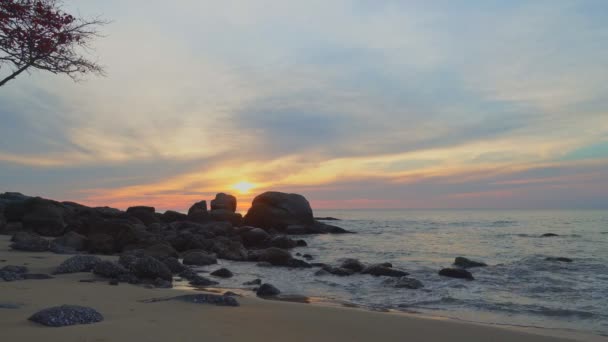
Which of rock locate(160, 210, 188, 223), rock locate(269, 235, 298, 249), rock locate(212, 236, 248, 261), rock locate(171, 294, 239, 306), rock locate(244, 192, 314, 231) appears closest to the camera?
rock locate(171, 294, 239, 306)

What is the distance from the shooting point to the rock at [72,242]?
1564cm

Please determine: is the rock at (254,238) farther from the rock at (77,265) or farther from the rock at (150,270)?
the rock at (77,265)

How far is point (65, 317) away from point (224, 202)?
36.7 meters

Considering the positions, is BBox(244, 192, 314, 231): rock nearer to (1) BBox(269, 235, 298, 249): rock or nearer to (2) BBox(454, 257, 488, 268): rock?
(1) BBox(269, 235, 298, 249): rock

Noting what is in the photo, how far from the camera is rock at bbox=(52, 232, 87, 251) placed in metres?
15.6

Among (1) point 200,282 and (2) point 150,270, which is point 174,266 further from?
(2) point 150,270

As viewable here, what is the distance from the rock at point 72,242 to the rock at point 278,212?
67.2 ft

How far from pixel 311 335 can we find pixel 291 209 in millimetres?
31947

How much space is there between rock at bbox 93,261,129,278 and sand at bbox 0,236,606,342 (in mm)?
1397

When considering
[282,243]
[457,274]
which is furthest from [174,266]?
[282,243]

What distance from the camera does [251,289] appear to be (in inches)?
419

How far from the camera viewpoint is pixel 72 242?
52.5 ft

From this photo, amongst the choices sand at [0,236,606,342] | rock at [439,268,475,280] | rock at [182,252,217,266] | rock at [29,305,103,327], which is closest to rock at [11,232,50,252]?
rock at [182,252,217,266]

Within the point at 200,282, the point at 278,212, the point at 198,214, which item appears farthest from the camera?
the point at 278,212
